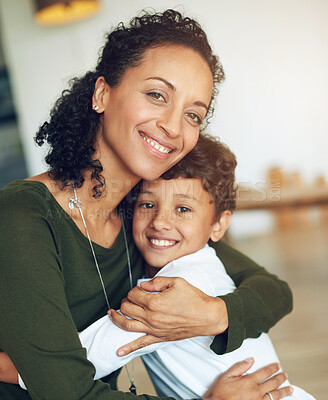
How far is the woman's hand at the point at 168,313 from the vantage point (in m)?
1.01

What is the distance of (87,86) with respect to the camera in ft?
4.30

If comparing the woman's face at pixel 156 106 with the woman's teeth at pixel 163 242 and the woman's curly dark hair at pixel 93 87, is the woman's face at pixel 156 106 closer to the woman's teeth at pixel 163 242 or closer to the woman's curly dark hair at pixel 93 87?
the woman's curly dark hair at pixel 93 87

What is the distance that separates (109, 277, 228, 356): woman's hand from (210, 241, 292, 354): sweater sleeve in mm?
48

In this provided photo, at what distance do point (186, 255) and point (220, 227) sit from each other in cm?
22

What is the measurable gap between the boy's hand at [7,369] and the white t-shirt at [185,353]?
163mm

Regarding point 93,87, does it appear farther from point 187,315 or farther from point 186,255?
point 187,315

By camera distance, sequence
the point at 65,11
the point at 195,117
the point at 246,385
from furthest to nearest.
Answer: the point at 65,11 < the point at 195,117 < the point at 246,385

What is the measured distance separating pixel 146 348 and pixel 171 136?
1.71 ft

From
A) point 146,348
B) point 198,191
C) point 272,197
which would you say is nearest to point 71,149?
point 198,191

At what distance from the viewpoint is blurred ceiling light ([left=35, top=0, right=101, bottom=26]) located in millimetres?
4660

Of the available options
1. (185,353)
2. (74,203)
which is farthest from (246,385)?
(74,203)

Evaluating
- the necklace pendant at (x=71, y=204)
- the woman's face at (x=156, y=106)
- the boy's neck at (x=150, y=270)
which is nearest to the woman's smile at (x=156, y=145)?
the woman's face at (x=156, y=106)

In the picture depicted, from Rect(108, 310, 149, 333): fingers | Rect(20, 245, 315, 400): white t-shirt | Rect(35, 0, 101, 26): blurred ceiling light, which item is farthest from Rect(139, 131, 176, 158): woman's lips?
Rect(35, 0, 101, 26): blurred ceiling light

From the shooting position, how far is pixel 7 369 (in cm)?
103
